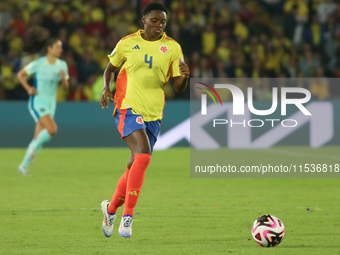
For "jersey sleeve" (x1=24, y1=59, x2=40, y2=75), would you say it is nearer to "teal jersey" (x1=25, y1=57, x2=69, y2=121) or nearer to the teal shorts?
"teal jersey" (x1=25, y1=57, x2=69, y2=121)

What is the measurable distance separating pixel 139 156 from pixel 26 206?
2738 mm

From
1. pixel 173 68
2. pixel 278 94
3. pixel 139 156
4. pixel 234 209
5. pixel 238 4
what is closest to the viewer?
pixel 139 156

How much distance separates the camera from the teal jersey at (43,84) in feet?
37.6

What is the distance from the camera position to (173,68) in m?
5.93

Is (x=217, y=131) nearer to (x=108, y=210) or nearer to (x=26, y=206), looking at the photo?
(x=26, y=206)

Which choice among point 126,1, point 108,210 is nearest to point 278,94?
point 126,1

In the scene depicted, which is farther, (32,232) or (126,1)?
(126,1)

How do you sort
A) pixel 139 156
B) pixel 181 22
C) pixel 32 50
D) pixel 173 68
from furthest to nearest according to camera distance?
pixel 181 22
pixel 32 50
pixel 173 68
pixel 139 156

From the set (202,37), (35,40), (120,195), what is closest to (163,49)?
(120,195)

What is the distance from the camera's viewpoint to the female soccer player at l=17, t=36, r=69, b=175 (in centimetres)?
1129

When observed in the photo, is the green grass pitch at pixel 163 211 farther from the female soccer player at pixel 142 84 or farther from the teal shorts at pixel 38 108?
the teal shorts at pixel 38 108

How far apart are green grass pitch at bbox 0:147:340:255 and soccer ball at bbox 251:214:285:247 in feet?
0.29

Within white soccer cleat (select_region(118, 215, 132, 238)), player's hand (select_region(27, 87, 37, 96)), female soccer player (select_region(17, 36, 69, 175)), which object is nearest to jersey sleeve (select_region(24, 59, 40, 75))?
female soccer player (select_region(17, 36, 69, 175))

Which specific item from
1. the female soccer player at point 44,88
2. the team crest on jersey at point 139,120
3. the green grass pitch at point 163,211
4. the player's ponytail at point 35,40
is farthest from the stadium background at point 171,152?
the team crest on jersey at point 139,120
